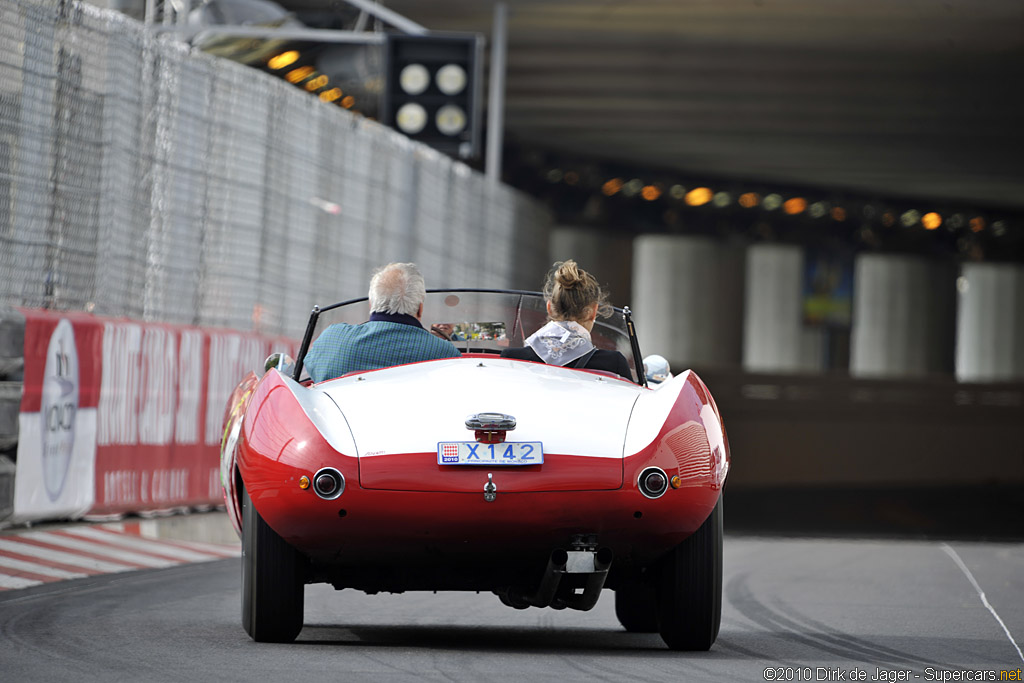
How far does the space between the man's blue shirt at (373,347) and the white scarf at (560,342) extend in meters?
0.31

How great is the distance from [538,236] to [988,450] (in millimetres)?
15846

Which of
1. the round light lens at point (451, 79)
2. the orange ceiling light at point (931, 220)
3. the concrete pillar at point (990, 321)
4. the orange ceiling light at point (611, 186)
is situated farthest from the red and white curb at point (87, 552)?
the concrete pillar at point (990, 321)

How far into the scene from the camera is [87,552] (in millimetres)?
9148

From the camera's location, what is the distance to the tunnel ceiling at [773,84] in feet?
80.9

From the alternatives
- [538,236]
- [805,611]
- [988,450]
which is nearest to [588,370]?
[805,611]

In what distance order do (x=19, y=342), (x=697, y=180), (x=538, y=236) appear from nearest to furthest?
(x=19, y=342) → (x=538, y=236) → (x=697, y=180)

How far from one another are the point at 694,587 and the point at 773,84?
81.7 feet

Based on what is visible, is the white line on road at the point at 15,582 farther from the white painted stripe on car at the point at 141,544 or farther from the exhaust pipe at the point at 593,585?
the exhaust pipe at the point at 593,585

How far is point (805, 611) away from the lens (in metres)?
7.99

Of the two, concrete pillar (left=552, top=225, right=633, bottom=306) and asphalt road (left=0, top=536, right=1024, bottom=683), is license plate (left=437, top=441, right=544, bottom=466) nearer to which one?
asphalt road (left=0, top=536, right=1024, bottom=683)

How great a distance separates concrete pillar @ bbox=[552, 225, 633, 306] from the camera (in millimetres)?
47594

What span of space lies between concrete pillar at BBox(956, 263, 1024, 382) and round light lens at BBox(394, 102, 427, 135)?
36.8 metres

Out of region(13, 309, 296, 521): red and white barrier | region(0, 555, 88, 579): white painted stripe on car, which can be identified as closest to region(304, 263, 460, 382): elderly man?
region(0, 555, 88, 579): white painted stripe on car

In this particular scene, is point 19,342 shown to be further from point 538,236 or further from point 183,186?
point 538,236
